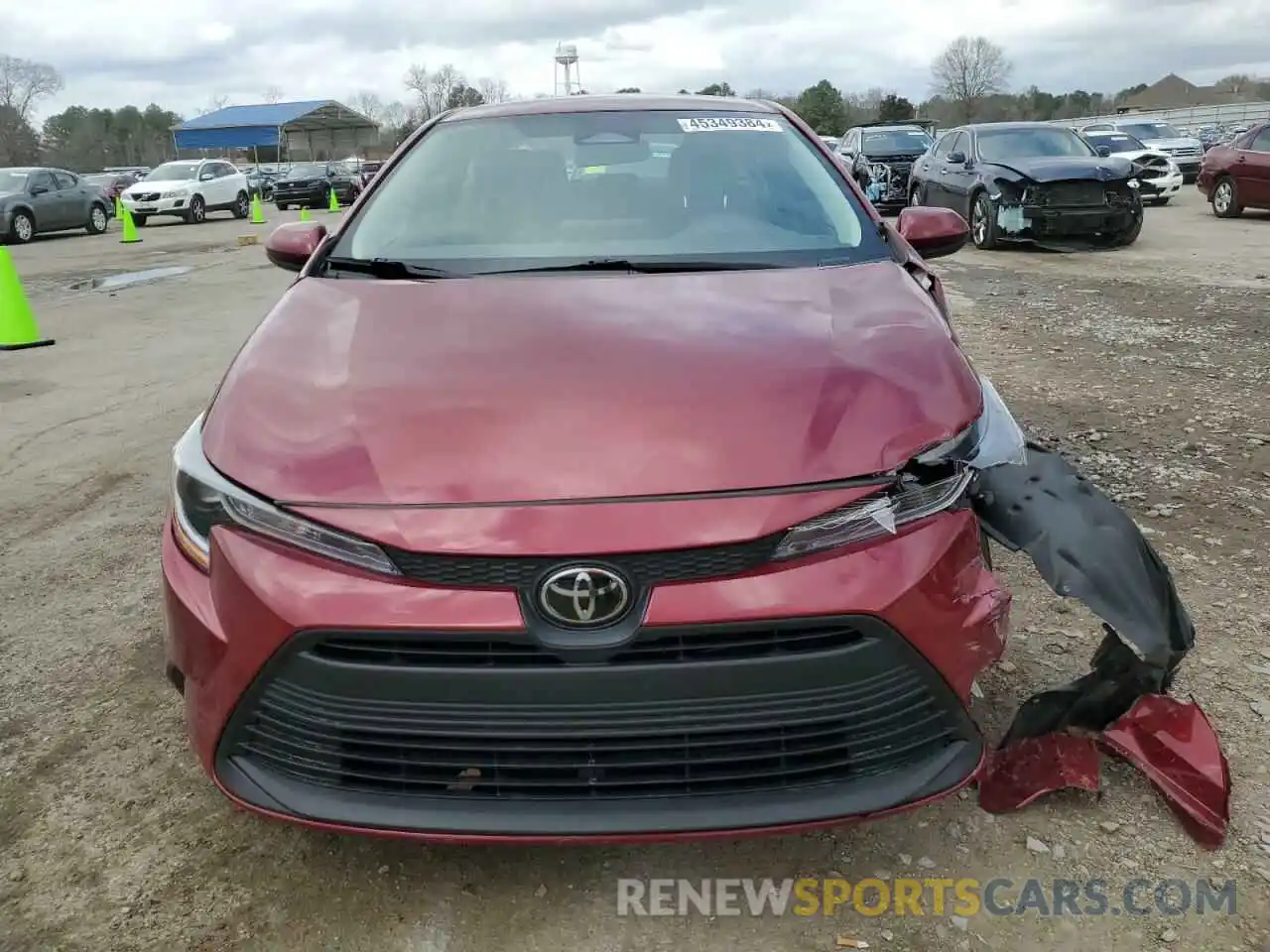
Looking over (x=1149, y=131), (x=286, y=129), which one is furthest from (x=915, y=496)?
(x=286, y=129)

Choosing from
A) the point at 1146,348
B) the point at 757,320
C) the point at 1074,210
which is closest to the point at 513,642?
A: the point at 757,320

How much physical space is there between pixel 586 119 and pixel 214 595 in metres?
2.09

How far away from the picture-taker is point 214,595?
5.88 feet

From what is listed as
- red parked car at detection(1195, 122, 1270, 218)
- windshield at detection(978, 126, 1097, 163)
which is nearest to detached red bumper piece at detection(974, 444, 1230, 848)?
windshield at detection(978, 126, 1097, 163)

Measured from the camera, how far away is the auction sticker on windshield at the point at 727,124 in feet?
10.7

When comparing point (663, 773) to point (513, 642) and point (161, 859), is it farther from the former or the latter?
point (161, 859)

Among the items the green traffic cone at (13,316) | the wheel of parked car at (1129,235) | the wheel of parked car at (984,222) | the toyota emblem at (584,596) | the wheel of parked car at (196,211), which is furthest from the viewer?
the wheel of parked car at (196,211)

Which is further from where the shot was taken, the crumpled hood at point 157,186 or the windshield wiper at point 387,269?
the crumpled hood at point 157,186

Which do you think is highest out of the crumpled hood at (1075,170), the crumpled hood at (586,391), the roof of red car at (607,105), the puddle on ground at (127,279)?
the roof of red car at (607,105)

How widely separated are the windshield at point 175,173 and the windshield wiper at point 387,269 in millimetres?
24650

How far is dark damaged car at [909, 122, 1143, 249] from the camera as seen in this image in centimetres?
1124

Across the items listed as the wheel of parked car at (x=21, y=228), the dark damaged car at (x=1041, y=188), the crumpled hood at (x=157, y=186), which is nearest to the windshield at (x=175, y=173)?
the crumpled hood at (x=157, y=186)

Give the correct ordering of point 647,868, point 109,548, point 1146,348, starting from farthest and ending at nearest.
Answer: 1. point 1146,348
2. point 109,548
3. point 647,868

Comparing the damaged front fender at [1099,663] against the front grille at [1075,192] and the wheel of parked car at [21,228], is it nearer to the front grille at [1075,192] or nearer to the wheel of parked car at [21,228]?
the front grille at [1075,192]
